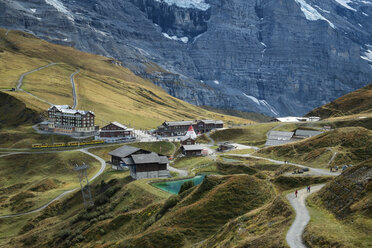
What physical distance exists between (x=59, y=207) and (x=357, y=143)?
6993 centimetres

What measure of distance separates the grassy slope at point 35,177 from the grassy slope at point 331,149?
58024 millimetres

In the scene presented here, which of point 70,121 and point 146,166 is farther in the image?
point 70,121

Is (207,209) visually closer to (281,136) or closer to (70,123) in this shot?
(281,136)

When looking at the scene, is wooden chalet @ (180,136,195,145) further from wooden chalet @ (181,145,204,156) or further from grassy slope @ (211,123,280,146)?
wooden chalet @ (181,145,204,156)

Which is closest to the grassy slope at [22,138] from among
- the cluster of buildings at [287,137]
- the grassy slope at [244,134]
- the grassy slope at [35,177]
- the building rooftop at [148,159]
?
the grassy slope at [35,177]

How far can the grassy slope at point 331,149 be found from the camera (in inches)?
2844

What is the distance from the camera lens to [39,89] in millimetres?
193125

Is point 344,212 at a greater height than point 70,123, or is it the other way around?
point 344,212

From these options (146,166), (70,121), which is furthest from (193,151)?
(70,121)

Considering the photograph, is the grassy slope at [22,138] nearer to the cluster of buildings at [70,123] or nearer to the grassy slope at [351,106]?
the cluster of buildings at [70,123]

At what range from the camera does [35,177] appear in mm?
104875

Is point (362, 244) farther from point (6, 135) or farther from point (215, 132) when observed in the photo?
point (6, 135)

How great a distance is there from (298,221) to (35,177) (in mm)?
91338

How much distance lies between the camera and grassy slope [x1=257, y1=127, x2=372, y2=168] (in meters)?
72.2
